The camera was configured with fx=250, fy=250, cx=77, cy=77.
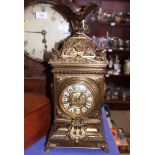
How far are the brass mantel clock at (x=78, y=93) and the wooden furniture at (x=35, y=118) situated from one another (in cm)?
8

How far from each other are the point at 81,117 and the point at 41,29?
56 centimetres

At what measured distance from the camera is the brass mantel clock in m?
1.05

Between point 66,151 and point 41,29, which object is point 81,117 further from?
point 41,29

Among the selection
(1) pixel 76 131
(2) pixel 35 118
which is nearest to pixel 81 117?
(1) pixel 76 131

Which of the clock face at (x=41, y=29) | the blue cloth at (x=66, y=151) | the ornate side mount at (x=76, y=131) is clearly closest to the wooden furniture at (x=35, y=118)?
the blue cloth at (x=66, y=151)

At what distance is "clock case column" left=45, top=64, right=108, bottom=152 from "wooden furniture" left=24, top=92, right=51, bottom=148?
8cm

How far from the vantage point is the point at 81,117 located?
1.08m

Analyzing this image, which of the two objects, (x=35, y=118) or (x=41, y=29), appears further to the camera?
(x=41, y=29)

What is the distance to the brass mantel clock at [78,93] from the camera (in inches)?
41.2

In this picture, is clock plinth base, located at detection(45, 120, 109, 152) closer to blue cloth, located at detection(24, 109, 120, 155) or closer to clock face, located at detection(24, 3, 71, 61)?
blue cloth, located at detection(24, 109, 120, 155)

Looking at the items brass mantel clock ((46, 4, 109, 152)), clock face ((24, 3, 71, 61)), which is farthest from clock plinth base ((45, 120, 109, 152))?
clock face ((24, 3, 71, 61))
